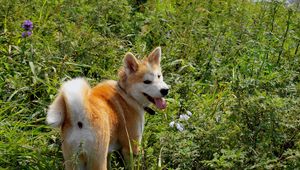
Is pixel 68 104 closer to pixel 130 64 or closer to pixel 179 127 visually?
pixel 130 64

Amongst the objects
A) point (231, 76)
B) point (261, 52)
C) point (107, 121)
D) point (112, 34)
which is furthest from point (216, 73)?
point (107, 121)

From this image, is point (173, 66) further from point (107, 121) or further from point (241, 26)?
point (107, 121)

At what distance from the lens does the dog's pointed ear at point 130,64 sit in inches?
195

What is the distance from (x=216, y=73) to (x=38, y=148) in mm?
2523

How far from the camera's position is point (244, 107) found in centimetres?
466

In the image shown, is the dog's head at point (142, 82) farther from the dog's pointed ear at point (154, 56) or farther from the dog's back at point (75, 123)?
the dog's back at point (75, 123)

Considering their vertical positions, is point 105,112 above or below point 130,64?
below

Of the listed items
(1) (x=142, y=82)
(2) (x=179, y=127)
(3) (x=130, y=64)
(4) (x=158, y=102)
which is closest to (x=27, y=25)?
(3) (x=130, y=64)

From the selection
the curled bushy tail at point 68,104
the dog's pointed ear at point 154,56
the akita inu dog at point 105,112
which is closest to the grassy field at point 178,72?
the akita inu dog at point 105,112

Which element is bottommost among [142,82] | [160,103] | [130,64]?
[160,103]

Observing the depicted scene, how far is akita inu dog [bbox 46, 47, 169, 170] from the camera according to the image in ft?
13.3

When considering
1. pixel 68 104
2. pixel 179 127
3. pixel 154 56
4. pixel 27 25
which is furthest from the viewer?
pixel 27 25

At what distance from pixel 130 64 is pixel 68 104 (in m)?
1.12

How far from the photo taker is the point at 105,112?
443 cm
